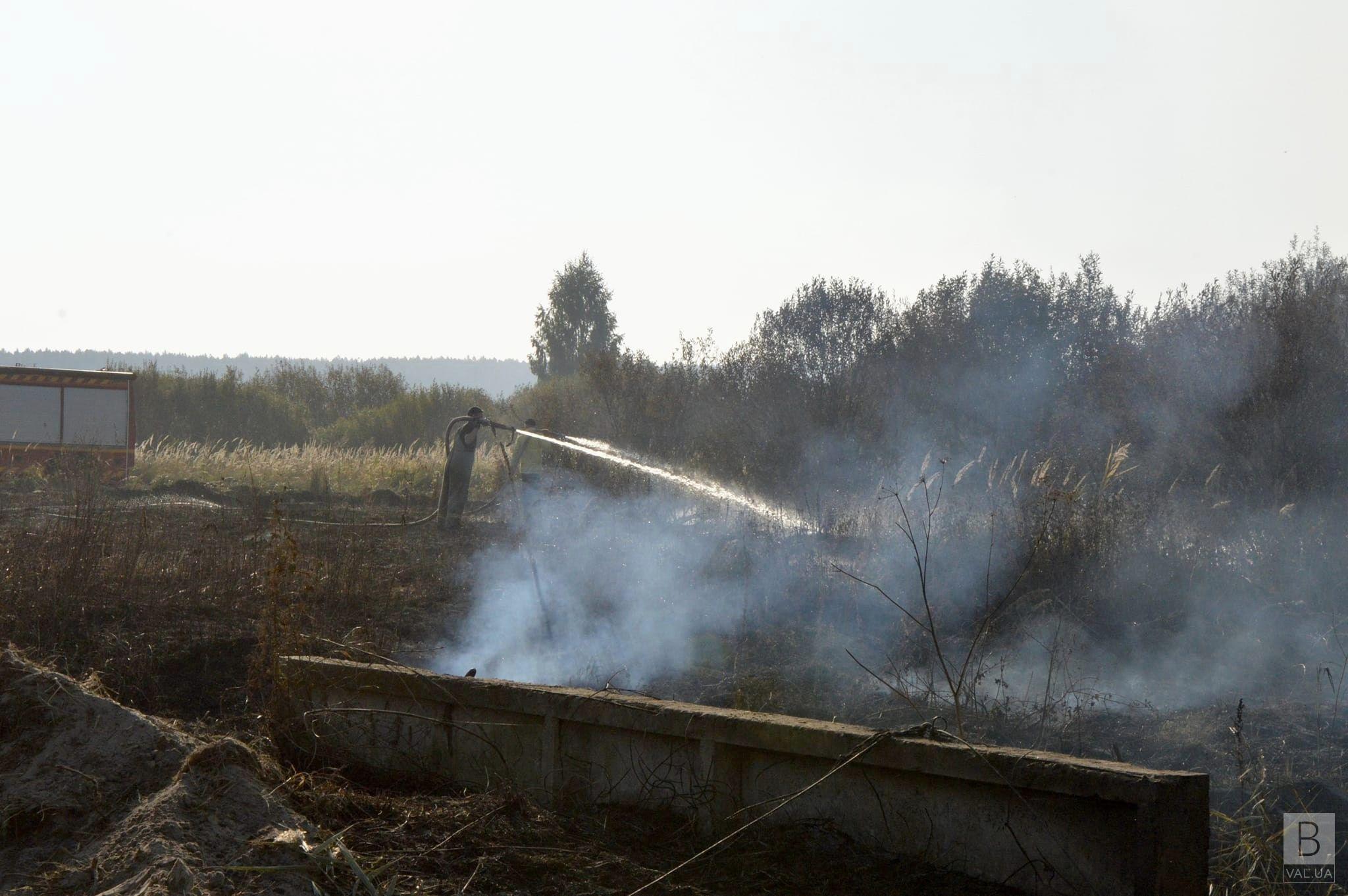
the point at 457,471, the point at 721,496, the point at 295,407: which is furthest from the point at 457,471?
the point at 295,407

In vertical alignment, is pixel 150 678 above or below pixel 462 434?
below

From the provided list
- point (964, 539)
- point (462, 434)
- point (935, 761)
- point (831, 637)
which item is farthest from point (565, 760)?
point (462, 434)

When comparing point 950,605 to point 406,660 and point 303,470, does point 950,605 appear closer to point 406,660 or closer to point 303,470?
point 406,660

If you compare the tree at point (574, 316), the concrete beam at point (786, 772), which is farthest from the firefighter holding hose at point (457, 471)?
the tree at point (574, 316)

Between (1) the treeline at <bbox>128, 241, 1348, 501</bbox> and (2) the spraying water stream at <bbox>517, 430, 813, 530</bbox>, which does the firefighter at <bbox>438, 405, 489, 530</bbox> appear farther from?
(1) the treeline at <bbox>128, 241, 1348, 501</bbox>

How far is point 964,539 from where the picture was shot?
9289 millimetres

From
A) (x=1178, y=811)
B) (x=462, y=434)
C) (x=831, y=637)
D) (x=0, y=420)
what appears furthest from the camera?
(x=0, y=420)

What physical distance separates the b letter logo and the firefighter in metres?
8.71

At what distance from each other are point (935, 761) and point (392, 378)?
42.8m

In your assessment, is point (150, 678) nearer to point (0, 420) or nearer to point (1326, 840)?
point (1326, 840)

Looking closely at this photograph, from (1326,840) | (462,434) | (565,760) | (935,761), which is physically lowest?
(1326,840)

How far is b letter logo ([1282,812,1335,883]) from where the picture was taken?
14.8 feet

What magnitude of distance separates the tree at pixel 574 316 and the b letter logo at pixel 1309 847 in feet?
141

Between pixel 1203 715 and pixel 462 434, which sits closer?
pixel 1203 715
